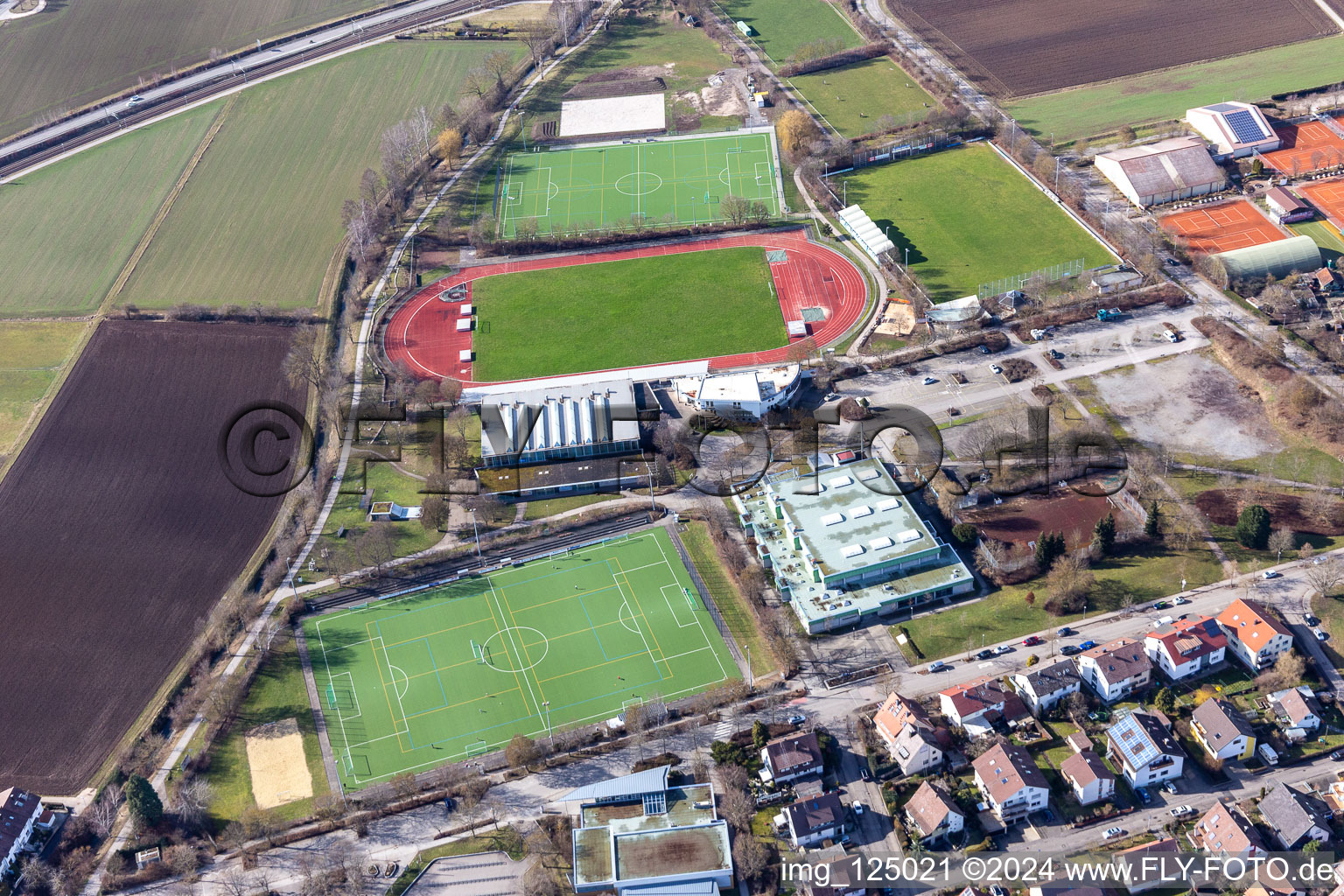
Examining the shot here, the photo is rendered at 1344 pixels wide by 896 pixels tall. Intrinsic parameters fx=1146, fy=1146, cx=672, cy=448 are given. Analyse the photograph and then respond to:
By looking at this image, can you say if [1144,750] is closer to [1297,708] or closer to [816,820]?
[1297,708]

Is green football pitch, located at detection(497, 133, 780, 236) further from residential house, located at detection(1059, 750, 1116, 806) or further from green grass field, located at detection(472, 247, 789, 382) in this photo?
residential house, located at detection(1059, 750, 1116, 806)

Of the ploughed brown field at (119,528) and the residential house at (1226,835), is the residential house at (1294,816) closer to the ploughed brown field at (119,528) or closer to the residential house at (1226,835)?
the residential house at (1226,835)

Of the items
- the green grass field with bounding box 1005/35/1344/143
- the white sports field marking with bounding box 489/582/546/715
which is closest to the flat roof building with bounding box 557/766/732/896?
the white sports field marking with bounding box 489/582/546/715

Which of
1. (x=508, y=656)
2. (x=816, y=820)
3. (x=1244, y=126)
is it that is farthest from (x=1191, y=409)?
(x=508, y=656)

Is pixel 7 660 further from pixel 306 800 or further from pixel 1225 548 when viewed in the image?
pixel 1225 548

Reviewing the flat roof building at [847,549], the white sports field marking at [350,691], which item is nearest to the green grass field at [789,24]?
the flat roof building at [847,549]
